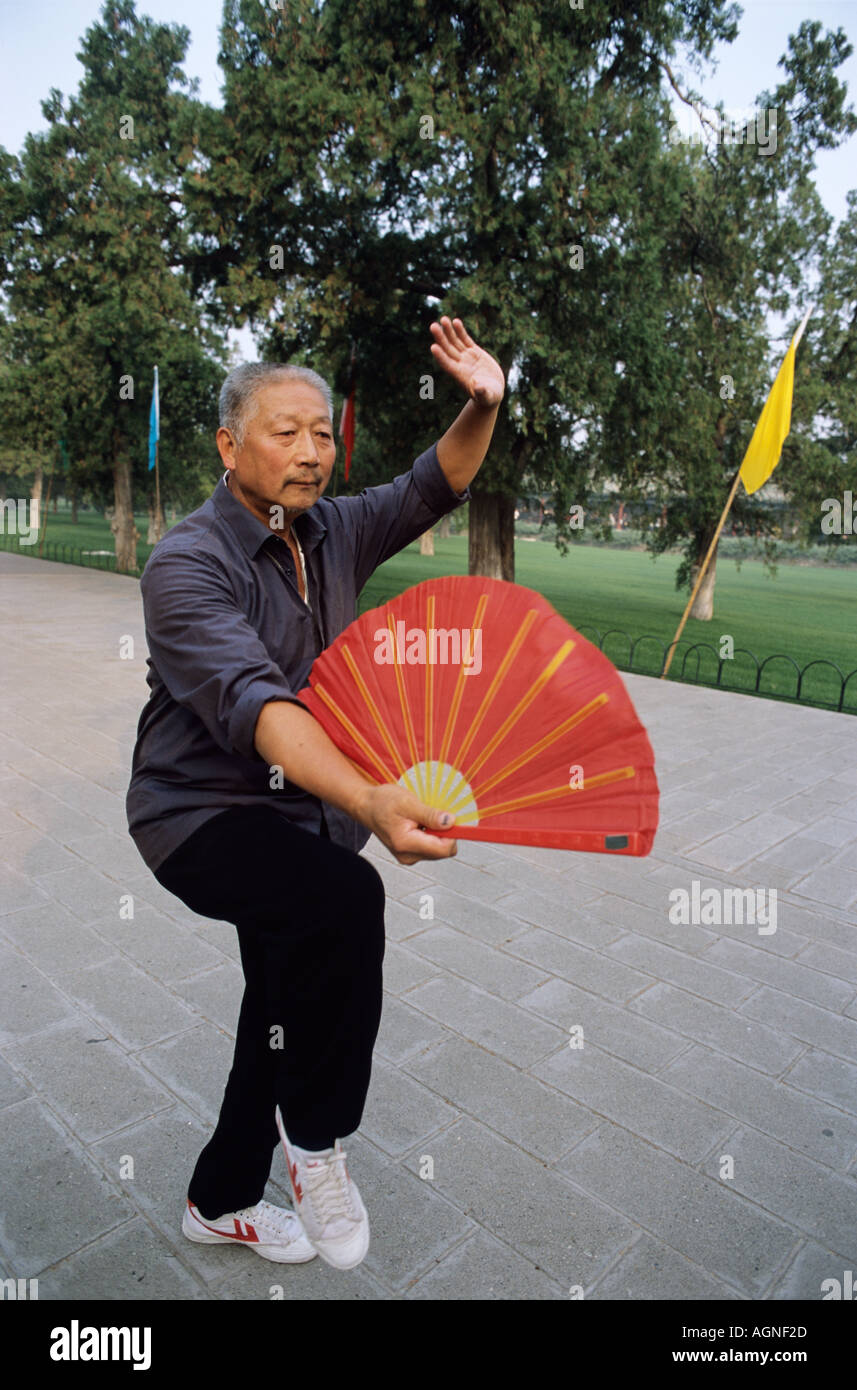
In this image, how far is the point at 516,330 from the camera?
11469 millimetres

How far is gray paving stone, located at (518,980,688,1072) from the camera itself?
123 inches

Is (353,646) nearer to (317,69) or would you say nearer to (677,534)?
(317,69)

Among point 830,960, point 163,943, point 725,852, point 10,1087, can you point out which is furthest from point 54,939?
point 725,852

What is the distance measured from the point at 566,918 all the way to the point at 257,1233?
2331 millimetres

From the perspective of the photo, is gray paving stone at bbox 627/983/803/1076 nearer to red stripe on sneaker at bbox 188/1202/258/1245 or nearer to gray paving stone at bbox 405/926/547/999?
gray paving stone at bbox 405/926/547/999

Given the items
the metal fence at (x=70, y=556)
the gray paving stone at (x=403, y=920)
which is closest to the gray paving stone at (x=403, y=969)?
the gray paving stone at (x=403, y=920)

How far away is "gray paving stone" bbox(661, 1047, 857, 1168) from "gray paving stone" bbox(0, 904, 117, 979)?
2333mm

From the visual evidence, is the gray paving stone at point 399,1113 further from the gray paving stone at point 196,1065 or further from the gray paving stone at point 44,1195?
the gray paving stone at point 44,1195

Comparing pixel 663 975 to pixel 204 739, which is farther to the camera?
pixel 663 975

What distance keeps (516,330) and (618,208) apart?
2.09 m

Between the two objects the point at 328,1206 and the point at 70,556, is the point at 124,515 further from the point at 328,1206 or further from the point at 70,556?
the point at 328,1206

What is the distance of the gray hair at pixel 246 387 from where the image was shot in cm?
189

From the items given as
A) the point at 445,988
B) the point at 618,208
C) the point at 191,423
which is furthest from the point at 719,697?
the point at 191,423

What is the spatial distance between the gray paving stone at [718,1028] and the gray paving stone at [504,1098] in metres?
0.43
